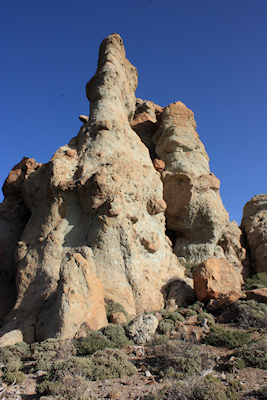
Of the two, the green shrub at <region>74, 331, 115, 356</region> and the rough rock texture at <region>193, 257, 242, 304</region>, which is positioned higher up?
the rough rock texture at <region>193, 257, 242, 304</region>

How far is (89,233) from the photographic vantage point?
1222 centimetres

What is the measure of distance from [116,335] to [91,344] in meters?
0.87

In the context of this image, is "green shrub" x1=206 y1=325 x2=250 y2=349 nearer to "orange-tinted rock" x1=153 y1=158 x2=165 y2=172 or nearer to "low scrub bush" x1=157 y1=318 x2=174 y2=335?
"low scrub bush" x1=157 y1=318 x2=174 y2=335

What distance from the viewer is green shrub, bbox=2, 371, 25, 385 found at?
6.04 metres

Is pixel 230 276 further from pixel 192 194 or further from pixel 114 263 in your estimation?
pixel 192 194

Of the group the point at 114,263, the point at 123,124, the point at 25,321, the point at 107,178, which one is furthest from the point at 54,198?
the point at 123,124

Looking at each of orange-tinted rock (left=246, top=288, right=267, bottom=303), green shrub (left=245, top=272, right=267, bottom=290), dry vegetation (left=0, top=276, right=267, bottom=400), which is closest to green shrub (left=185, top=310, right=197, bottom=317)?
dry vegetation (left=0, top=276, right=267, bottom=400)

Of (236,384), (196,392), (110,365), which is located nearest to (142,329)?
(110,365)

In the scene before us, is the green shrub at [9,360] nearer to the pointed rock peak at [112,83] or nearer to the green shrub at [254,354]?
the green shrub at [254,354]

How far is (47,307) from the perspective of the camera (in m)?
10.1

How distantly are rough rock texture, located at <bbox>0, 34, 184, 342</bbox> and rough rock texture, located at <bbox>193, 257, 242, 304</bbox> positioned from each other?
1.58 metres

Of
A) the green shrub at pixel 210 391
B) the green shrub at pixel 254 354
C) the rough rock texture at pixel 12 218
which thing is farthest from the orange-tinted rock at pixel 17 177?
the green shrub at pixel 210 391

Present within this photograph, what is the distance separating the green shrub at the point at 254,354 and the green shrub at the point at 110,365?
8.93 feet

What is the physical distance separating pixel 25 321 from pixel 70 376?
17.0 ft
